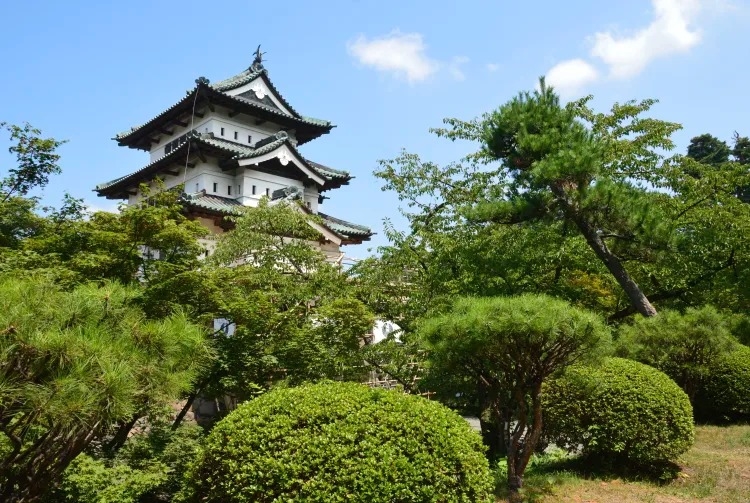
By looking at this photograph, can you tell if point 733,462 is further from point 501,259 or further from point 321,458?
point 321,458

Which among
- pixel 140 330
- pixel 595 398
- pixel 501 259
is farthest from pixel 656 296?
pixel 140 330

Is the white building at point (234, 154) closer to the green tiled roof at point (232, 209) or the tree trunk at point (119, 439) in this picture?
the green tiled roof at point (232, 209)

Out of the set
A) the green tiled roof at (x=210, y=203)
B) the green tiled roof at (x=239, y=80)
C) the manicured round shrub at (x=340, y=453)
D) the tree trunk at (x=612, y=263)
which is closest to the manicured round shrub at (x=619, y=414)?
the manicured round shrub at (x=340, y=453)

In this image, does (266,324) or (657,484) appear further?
(266,324)

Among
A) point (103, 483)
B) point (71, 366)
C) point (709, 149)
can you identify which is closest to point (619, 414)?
point (103, 483)

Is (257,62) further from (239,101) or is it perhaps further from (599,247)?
(599,247)

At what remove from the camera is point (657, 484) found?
689cm

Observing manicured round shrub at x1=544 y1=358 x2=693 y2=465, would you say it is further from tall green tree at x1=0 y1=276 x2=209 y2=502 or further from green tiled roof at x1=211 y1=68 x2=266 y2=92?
green tiled roof at x1=211 y1=68 x2=266 y2=92

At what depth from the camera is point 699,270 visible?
11.9 meters

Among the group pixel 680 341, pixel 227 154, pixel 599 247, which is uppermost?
pixel 227 154

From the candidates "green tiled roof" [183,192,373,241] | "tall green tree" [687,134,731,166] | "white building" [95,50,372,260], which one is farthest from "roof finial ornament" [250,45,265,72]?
"tall green tree" [687,134,731,166]

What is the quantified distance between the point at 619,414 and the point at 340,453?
14.6 ft

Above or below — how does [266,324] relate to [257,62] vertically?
below

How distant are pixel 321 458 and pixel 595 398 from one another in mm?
4407
